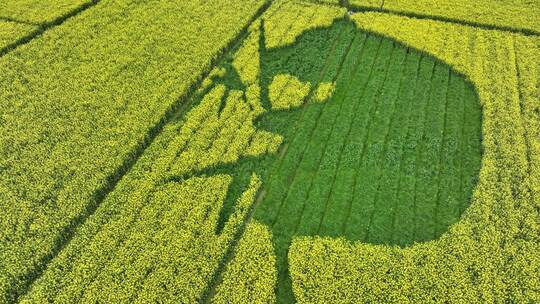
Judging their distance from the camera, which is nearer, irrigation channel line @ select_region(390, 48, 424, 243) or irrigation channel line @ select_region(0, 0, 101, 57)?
irrigation channel line @ select_region(390, 48, 424, 243)

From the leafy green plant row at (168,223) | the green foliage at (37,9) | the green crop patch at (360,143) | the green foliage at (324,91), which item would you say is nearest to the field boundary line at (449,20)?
the green crop patch at (360,143)

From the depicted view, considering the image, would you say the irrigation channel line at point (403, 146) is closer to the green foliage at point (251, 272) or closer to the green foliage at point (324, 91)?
the green foliage at point (324, 91)

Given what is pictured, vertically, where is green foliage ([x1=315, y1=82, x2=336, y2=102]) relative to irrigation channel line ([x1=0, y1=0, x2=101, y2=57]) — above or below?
below


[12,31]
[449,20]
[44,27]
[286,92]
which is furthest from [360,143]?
[12,31]

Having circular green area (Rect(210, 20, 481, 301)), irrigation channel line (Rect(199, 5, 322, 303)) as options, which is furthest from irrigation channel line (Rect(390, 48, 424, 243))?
irrigation channel line (Rect(199, 5, 322, 303))

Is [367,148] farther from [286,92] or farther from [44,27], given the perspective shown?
[44,27]

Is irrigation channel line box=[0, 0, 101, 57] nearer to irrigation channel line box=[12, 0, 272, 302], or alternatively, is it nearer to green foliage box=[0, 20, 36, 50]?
green foliage box=[0, 20, 36, 50]
